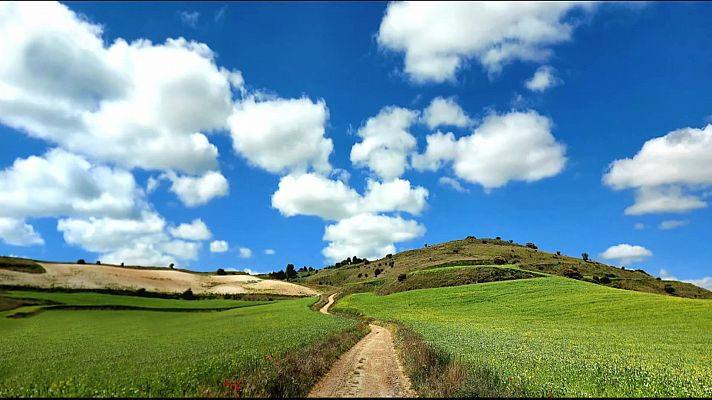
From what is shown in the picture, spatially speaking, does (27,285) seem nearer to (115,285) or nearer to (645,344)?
(115,285)

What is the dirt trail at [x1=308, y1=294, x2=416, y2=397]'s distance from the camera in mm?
16844

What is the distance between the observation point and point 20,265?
4102 inches

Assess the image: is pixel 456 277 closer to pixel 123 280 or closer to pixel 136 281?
pixel 136 281

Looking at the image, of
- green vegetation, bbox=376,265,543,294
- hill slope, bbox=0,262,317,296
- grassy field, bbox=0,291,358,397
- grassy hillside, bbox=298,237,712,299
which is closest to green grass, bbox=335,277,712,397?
grassy field, bbox=0,291,358,397

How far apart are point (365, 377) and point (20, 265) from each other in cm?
11697

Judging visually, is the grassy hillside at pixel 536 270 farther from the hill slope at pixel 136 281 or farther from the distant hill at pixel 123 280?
the distant hill at pixel 123 280

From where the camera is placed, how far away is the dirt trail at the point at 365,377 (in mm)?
16844

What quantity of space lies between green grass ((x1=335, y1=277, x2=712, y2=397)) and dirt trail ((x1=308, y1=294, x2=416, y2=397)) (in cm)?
312

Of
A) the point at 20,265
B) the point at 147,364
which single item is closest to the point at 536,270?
the point at 147,364

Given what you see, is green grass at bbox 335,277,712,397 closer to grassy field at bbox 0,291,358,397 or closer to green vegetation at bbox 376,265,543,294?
grassy field at bbox 0,291,358,397

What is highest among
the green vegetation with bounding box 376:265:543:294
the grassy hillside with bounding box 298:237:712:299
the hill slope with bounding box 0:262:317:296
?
the grassy hillside with bounding box 298:237:712:299

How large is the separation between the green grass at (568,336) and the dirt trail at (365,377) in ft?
10.2

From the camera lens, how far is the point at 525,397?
1373 cm

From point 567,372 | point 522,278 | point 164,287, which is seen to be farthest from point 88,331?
point 522,278
